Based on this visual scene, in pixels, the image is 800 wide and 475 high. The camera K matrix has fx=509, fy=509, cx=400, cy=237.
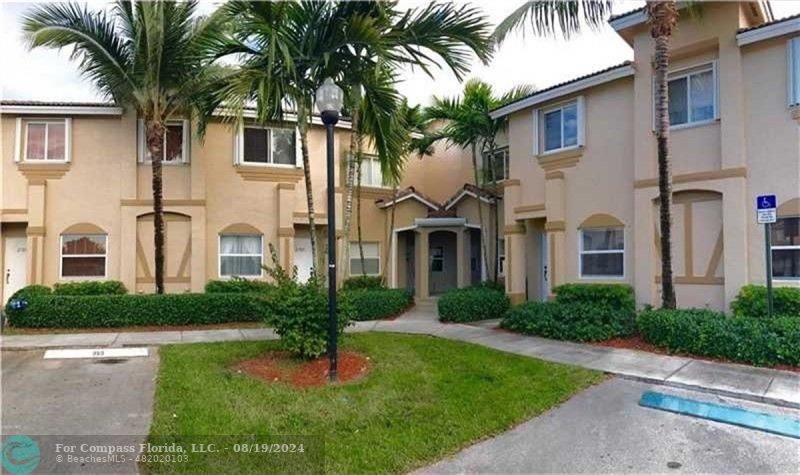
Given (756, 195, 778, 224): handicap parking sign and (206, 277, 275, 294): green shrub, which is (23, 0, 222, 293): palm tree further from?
(756, 195, 778, 224): handicap parking sign

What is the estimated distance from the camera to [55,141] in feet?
49.1

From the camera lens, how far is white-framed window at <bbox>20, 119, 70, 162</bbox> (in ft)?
48.8

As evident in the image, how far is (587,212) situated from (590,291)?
2.16 m

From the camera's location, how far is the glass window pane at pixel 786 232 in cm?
983

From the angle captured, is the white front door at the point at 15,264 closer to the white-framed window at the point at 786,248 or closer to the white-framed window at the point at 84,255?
the white-framed window at the point at 84,255

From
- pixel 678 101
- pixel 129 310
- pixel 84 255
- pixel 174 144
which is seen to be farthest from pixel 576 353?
pixel 84 255

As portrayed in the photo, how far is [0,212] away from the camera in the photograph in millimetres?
14570

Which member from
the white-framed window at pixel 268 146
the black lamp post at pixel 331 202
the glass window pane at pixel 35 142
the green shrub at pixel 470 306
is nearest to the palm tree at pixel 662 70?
the green shrub at pixel 470 306

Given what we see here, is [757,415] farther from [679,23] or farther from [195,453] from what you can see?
[679,23]

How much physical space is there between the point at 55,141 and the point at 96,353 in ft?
28.9

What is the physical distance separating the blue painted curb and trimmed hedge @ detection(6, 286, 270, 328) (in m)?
8.17

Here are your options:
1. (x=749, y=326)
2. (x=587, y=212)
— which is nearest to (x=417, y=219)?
(x=587, y=212)

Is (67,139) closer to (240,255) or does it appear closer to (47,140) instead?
(47,140)


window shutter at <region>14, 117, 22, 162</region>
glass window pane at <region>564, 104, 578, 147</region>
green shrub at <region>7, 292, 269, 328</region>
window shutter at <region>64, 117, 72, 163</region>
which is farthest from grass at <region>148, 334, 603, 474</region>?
window shutter at <region>14, 117, 22, 162</region>
